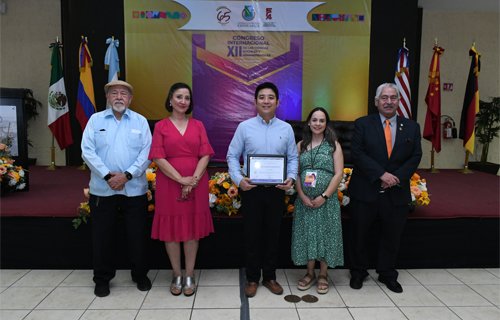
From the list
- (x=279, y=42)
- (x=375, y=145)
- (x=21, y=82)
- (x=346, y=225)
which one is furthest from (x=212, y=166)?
(x=21, y=82)

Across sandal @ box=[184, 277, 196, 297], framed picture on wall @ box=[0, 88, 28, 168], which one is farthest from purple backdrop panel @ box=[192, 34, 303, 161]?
sandal @ box=[184, 277, 196, 297]

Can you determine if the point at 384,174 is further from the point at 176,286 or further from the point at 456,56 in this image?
the point at 456,56

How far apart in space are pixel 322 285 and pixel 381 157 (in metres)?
0.97

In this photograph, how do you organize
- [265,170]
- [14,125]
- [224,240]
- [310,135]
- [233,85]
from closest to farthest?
[265,170]
[310,135]
[224,240]
[14,125]
[233,85]

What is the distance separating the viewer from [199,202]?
251cm

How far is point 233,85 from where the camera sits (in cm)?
628

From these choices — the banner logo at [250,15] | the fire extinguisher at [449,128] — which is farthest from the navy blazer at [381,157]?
the fire extinguisher at [449,128]

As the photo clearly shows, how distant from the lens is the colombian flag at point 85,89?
5934 millimetres

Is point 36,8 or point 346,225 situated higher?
point 36,8

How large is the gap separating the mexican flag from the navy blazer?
520 cm

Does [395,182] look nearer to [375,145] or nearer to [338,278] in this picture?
[375,145]

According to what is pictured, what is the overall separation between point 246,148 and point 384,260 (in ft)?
4.22

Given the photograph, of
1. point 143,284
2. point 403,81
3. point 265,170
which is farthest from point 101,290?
point 403,81

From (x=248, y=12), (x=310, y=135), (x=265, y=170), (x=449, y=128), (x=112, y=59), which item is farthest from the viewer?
(x=449, y=128)
